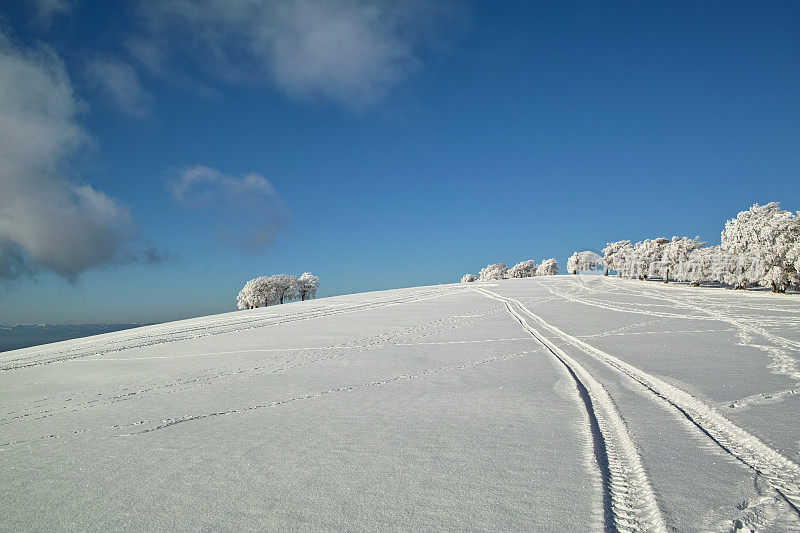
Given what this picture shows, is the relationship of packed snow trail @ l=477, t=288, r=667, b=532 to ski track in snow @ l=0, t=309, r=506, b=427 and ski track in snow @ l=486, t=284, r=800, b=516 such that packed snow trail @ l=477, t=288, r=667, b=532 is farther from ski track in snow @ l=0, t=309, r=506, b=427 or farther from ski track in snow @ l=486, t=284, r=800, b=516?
ski track in snow @ l=0, t=309, r=506, b=427

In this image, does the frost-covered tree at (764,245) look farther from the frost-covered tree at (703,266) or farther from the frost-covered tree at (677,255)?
the frost-covered tree at (677,255)

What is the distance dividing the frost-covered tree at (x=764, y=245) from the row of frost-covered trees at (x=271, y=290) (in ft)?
256

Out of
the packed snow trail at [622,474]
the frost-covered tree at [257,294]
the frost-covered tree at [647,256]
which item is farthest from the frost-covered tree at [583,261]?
the packed snow trail at [622,474]

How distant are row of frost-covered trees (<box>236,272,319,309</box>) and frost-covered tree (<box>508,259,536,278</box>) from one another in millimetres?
73341

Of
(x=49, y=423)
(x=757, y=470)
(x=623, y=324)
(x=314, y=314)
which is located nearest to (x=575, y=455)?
(x=757, y=470)

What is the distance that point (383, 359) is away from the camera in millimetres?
11594

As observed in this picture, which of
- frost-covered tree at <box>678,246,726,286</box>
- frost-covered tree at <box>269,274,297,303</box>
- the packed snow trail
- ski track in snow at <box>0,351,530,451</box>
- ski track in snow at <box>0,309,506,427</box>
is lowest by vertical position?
the packed snow trail

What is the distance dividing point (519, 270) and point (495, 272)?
8.14 meters

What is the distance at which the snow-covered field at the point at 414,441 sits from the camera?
12.7ft

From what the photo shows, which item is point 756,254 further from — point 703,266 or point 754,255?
point 703,266

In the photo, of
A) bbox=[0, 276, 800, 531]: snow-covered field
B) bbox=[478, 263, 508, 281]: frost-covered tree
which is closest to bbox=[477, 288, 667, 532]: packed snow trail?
bbox=[0, 276, 800, 531]: snow-covered field

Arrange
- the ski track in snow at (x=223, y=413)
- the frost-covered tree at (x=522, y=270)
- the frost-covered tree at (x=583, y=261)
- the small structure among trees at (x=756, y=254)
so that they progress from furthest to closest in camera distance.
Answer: the frost-covered tree at (x=522, y=270) < the frost-covered tree at (x=583, y=261) < the small structure among trees at (x=756, y=254) < the ski track in snow at (x=223, y=413)

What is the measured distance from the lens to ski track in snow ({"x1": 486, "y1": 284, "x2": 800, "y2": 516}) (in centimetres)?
417

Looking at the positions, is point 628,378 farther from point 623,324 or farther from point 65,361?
point 65,361
